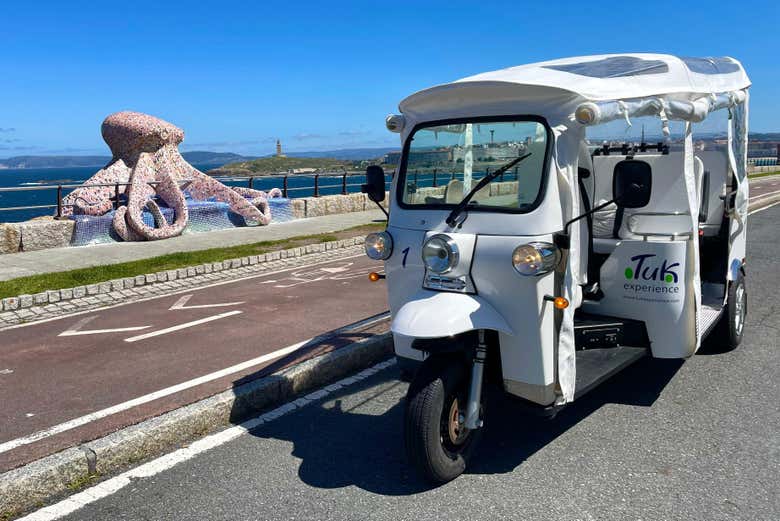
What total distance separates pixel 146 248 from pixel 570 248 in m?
11.1

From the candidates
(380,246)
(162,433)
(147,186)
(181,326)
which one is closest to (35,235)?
(147,186)

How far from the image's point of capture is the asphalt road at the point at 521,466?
378cm

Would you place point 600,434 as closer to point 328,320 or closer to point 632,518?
point 632,518

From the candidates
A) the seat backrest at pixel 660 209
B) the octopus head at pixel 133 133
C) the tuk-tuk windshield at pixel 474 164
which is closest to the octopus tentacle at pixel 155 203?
the octopus head at pixel 133 133

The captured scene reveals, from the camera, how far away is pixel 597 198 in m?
6.48

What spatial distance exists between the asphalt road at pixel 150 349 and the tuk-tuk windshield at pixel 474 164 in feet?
6.89

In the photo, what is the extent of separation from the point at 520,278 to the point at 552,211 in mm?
487

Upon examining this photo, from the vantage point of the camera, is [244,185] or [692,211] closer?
[692,211]

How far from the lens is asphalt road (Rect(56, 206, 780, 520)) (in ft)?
12.4

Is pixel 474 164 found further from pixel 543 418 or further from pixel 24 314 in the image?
pixel 24 314

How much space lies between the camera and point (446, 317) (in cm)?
404

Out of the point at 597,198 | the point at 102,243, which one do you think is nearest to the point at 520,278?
the point at 597,198

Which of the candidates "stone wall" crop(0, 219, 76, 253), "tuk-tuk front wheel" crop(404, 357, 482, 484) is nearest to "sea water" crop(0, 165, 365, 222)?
"stone wall" crop(0, 219, 76, 253)

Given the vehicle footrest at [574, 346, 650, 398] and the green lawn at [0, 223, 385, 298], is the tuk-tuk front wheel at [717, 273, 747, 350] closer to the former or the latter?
the vehicle footrest at [574, 346, 650, 398]
